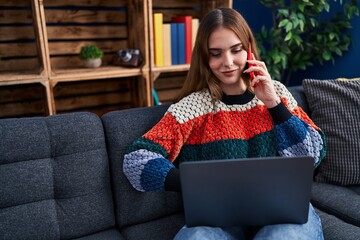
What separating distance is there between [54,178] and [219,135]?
58cm

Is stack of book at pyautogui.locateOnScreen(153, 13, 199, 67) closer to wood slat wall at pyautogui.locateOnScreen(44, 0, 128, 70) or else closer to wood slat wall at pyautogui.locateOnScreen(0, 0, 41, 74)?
wood slat wall at pyautogui.locateOnScreen(44, 0, 128, 70)

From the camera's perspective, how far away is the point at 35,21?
1.72 meters

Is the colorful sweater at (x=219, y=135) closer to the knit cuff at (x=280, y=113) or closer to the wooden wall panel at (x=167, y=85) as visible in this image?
the knit cuff at (x=280, y=113)

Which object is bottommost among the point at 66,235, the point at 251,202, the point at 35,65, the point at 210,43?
the point at 66,235

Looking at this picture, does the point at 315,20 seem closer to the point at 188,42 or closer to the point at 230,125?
the point at 188,42

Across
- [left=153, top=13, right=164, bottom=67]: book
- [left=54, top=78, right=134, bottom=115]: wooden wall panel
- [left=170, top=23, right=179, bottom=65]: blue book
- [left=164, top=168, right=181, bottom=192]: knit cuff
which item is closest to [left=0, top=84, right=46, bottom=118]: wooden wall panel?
[left=54, top=78, right=134, bottom=115]: wooden wall panel

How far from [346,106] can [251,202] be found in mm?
826

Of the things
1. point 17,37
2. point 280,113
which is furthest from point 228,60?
point 17,37

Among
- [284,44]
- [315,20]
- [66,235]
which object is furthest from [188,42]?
[66,235]

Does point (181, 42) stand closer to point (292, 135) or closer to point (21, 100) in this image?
point (21, 100)

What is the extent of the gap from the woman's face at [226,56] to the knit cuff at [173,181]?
1.24ft

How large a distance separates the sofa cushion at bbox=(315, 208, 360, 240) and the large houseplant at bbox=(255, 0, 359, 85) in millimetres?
1204

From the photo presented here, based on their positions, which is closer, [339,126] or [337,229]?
[337,229]

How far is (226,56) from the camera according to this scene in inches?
45.8
